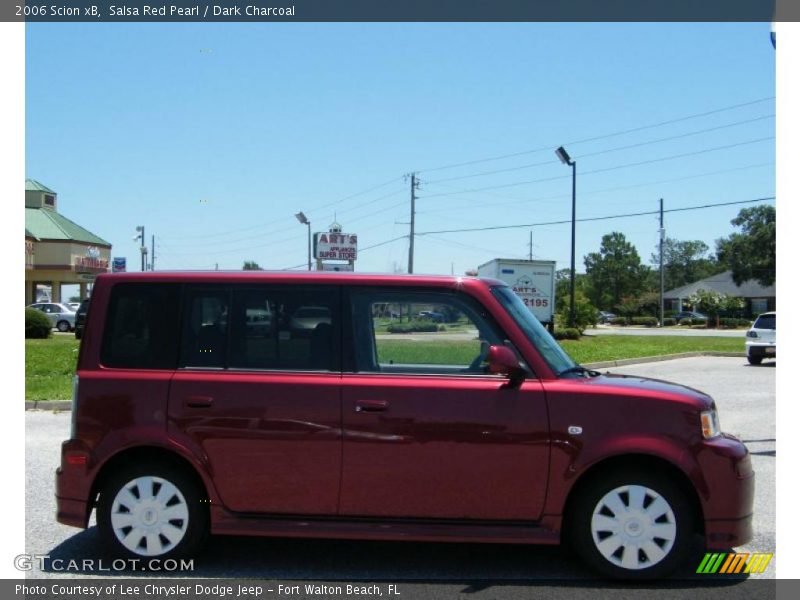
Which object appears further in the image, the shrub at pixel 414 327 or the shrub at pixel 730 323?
the shrub at pixel 730 323

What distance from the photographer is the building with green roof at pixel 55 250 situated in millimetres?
49219

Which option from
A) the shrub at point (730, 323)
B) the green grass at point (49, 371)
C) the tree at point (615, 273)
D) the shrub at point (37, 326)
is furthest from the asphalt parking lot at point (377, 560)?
the tree at point (615, 273)

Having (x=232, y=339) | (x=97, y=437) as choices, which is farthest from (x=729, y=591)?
(x=97, y=437)

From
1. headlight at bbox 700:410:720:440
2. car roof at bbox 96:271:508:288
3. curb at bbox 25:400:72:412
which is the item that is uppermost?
car roof at bbox 96:271:508:288

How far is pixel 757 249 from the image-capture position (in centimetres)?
8669

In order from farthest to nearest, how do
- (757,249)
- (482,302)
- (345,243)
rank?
(757,249), (345,243), (482,302)

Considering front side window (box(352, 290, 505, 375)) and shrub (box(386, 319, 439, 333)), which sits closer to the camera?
front side window (box(352, 290, 505, 375))

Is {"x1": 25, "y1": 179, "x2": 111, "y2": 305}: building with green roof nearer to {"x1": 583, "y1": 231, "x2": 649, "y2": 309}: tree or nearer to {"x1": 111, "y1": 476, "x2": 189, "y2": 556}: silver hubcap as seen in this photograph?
{"x1": 111, "y1": 476, "x2": 189, "y2": 556}: silver hubcap

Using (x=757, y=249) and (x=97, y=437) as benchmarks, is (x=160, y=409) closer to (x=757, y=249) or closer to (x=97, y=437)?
(x=97, y=437)

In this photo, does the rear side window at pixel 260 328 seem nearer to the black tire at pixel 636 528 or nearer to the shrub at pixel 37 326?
the black tire at pixel 636 528

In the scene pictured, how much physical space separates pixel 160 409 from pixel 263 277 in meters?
1.10

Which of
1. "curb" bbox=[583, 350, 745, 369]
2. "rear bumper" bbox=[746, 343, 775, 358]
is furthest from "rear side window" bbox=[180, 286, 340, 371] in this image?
"rear bumper" bbox=[746, 343, 775, 358]

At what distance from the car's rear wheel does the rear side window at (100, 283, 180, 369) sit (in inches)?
28.8

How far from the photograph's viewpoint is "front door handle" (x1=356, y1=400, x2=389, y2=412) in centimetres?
503
